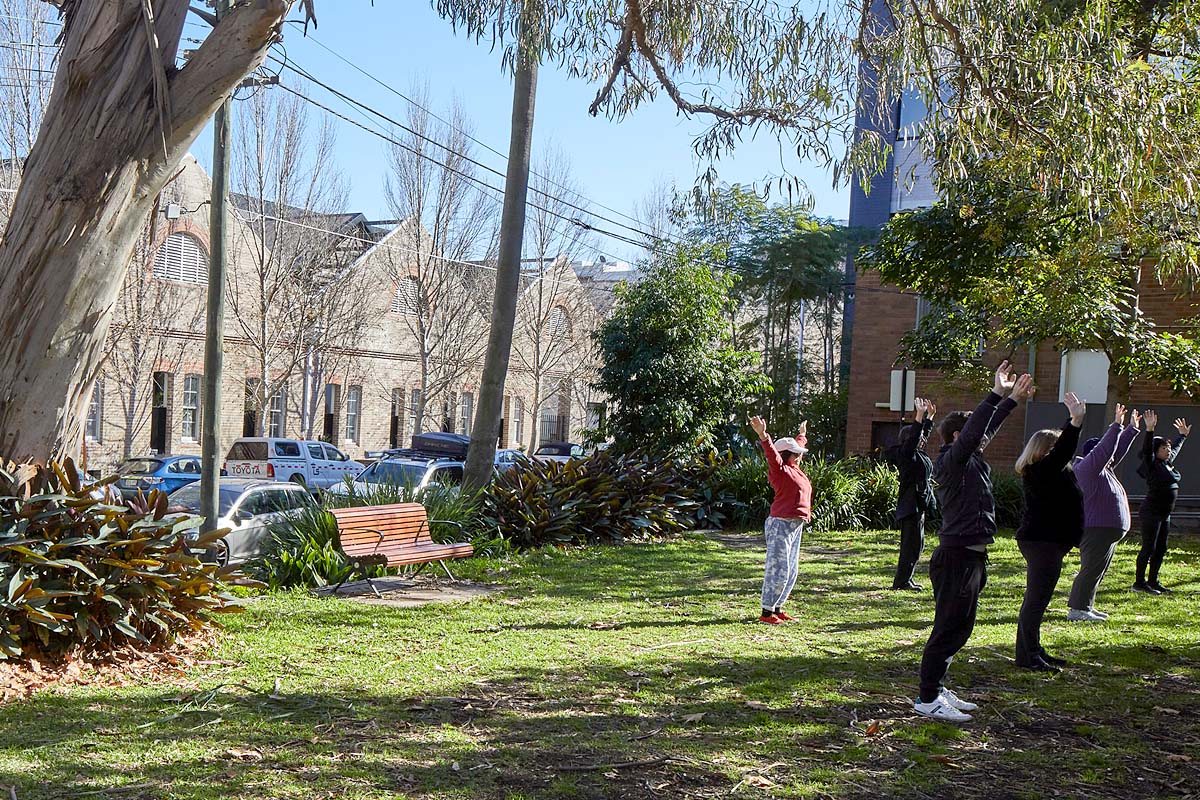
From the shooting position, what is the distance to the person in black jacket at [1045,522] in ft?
25.7

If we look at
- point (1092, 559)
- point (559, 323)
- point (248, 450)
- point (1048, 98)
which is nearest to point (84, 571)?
point (1092, 559)

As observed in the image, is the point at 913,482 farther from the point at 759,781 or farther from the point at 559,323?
the point at 559,323

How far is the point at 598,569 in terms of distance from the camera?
13477 mm

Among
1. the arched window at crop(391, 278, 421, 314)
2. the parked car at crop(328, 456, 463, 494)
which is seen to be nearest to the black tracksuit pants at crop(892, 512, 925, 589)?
the parked car at crop(328, 456, 463, 494)

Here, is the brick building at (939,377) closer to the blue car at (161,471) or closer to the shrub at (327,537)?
the shrub at (327,537)

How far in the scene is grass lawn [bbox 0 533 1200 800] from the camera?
206 inches

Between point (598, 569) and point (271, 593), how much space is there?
166 inches

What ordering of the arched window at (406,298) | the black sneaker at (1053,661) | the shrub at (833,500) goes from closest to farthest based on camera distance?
the black sneaker at (1053,661), the shrub at (833,500), the arched window at (406,298)

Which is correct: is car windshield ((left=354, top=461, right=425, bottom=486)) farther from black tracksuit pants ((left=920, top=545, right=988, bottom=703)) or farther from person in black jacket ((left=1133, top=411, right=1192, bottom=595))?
black tracksuit pants ((left=920, top=545, right=988, bottom=703))

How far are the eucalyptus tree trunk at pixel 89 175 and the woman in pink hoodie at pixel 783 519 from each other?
504 centimetres

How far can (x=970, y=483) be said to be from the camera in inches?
261

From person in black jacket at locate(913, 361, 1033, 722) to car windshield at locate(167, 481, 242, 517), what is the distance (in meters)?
10.1

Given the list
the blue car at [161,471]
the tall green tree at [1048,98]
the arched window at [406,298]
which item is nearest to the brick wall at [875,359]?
the arched window at [406,298]

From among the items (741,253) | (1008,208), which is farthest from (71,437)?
(741,253)
